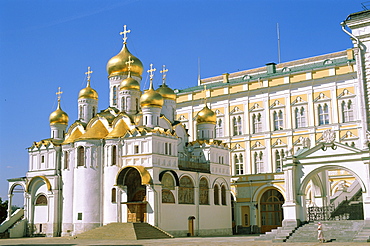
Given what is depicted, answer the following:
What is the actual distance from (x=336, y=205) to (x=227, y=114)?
20.1m

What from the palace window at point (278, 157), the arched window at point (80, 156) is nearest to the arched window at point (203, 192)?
the palace window at point (278, 157)

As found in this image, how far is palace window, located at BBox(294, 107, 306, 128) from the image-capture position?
149 feet

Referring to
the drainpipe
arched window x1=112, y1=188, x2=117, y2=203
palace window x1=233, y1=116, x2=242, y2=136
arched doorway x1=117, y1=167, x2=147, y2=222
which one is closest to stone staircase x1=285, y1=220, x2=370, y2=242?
the drainpipe

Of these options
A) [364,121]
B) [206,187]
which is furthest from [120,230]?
[364,121]

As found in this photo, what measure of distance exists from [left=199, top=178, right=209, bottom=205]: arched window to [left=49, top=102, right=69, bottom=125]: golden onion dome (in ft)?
43.6

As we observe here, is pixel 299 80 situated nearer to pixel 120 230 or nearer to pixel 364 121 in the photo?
pixel 364 121

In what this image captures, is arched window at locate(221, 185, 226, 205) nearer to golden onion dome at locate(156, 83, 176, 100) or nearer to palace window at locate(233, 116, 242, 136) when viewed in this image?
palace window at locate(233, 116, 242, 136)

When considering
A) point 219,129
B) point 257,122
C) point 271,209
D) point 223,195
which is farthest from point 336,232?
point 219,129

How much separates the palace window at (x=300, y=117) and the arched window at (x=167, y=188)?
1494 centimetres

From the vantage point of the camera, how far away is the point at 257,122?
157ft

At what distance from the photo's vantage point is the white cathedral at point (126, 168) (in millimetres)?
35594

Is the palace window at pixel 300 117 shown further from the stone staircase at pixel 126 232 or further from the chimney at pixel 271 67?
the stone staircase at pixel 126 232

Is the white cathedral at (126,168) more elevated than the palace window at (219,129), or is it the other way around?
the palace window at (219,129)

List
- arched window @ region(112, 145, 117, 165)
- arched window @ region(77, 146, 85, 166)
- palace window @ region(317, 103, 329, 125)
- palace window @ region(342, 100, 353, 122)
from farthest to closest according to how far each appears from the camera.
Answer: palace window @ region(317, 103, 329, 125) < palace window @ region(342, 100, 353, 122) < arched window @ region(77, 146, 85, 166) < arched window @ region(112, 145, 117, 165)
